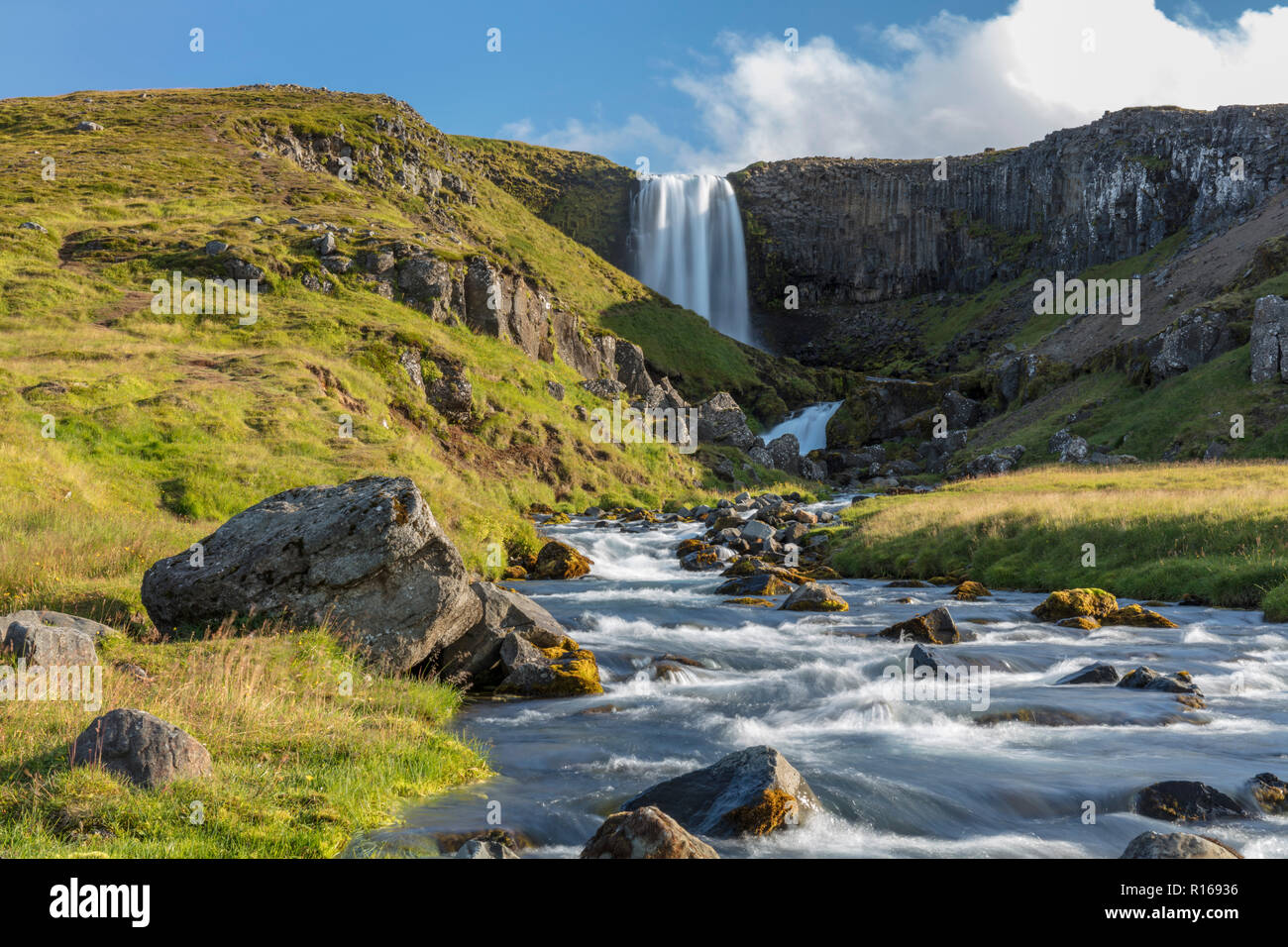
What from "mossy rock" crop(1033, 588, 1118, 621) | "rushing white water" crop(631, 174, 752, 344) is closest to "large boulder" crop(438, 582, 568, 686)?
"mossy rock" crop(1033, 588, 1118, 621)

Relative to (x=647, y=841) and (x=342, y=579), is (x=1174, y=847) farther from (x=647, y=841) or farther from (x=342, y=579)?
(x=342, y=579)

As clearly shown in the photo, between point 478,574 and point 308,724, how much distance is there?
1480cm

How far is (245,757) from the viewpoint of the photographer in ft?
27.7

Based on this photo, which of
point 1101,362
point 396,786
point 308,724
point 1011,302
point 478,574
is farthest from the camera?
point 1011,302

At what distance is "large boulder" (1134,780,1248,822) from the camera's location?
8789 mm

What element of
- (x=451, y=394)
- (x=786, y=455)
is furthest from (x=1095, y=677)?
(x=786, y=455)

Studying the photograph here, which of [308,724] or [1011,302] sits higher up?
[1011,302]

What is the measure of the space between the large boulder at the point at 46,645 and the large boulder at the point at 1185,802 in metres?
12.1

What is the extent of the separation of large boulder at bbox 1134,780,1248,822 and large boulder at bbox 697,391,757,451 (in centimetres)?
5839

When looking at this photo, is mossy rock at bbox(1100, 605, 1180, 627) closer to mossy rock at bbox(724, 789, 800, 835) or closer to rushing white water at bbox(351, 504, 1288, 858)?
rushing white water at bbox(351, 504, 1288, 858)

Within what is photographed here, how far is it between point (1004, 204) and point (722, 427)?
109408 millimetres
